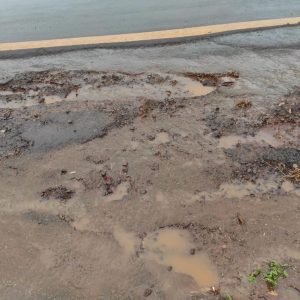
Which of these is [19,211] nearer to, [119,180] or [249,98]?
[119,180]

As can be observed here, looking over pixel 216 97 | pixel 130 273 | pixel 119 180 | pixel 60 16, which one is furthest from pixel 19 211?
pixel 60 16

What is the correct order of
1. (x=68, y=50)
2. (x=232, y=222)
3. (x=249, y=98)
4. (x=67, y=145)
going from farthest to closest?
(x=68, y=50), (x=249, y=98), (x=67, y=145), (x=232, y=222)

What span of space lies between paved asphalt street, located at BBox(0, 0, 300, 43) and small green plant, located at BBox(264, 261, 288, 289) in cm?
664

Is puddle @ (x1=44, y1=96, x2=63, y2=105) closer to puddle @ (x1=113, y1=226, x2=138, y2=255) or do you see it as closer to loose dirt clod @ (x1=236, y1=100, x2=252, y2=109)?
loose dirt clod @ (x1=236, y1=100, x2=252, y2=109)

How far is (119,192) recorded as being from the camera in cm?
468

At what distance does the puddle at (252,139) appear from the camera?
5.16m

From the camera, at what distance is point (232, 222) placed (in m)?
4.17

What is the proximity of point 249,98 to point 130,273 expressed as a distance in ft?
11.3

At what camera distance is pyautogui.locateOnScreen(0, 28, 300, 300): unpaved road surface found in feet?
12.4

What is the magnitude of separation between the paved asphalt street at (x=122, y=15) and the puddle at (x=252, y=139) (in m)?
4.60

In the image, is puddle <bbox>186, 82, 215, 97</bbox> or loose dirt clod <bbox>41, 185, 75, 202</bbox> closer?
loose dirt clod <bbox>41, 185, 75, 202</bbox>

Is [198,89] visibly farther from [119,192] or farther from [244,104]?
[119,192]

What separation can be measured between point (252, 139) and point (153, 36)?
4274 mm

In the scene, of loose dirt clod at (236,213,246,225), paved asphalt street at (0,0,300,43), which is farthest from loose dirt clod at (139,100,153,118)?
paved asphalt street at (0,0,300,43)
